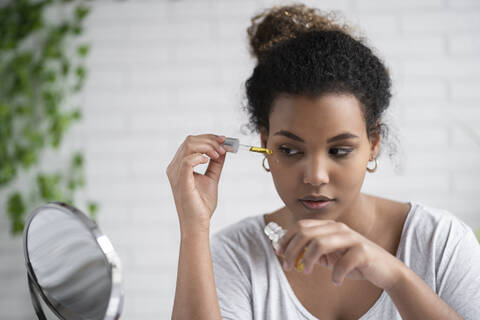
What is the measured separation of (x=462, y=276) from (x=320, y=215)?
0.34 metres

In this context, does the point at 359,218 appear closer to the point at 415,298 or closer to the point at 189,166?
the point at 415,298

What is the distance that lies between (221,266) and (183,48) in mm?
1201

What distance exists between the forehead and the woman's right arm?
186 millimetres

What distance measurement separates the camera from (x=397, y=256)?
112 cm

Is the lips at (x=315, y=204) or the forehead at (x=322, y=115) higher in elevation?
the forehead at (x=322, y=115)

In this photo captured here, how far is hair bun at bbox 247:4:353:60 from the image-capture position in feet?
3.96

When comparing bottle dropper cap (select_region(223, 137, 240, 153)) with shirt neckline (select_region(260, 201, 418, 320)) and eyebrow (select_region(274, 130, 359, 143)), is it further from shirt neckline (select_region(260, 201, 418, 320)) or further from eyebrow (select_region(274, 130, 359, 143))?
shirt neckline (select_region(260, 201, 418, 320))

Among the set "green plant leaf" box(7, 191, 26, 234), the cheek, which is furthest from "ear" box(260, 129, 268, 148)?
"green plant leaf" box(7, 191, 26, 234)

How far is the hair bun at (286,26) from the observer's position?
121cm

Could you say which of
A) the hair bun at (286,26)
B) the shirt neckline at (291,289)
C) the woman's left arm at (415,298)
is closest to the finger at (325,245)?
the woman's left arm at (415,298)

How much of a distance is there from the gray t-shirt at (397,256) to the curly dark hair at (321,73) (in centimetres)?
27

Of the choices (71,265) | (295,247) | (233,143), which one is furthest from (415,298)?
(71,265)

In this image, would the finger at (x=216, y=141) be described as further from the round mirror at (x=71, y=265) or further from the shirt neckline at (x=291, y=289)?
the round mirror at (x=71, y=265)

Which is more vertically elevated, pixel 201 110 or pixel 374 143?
pixel 201 110
